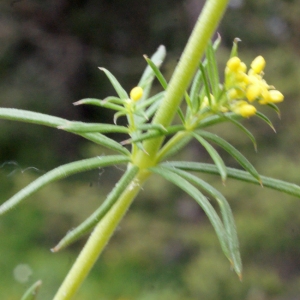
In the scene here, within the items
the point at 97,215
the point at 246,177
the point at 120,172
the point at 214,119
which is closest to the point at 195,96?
the point at 214,119

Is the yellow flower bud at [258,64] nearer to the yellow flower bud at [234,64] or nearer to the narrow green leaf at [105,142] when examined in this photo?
the yellow flower bud at [234,64]

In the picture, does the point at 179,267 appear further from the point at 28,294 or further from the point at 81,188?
the point at 28,294

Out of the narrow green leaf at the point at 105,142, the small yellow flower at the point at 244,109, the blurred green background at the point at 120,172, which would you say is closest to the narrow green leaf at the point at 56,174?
the narrow green leaf at the point at 105,142

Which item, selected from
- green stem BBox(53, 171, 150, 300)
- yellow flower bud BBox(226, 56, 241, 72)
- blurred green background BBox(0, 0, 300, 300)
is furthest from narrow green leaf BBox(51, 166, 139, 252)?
blurred green background BBox(0, 0, 300, 300)

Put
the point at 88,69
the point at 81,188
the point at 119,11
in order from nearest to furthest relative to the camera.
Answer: the point at 81,188 → the point at 119,11 → the point at 88,69

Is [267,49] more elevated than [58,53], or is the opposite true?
[267,49]

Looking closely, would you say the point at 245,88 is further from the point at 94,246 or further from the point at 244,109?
the point at 94,246

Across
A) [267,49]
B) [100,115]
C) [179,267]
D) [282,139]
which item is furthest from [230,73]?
[100,115]
